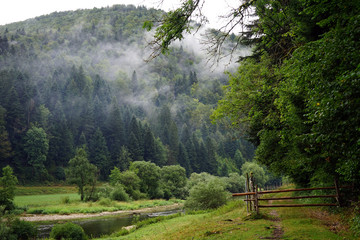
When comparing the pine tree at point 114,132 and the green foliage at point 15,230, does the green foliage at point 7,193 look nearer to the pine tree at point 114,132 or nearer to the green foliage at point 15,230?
the green foliage at point 15,230

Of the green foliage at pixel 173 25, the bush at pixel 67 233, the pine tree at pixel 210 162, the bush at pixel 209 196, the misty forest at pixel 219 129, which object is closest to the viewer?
the green foliage at pixel 173 25

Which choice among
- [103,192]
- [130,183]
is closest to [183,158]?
[130,183]

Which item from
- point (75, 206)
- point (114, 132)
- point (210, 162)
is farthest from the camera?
point (210, 162)

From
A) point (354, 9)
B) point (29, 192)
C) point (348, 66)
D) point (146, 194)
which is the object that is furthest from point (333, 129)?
point (29, 192)

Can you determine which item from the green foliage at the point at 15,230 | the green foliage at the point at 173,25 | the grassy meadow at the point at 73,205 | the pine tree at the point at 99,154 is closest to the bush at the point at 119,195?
the grassy meadow at the point at 73,205

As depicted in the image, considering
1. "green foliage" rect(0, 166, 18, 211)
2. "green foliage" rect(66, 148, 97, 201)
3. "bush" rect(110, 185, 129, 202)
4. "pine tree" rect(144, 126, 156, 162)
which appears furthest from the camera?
"pine tree" rect(144, 126, 156, 162)

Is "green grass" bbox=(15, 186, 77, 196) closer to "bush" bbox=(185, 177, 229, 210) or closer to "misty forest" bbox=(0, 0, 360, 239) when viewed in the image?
"misty forest" bbox=(0, 0, 360, 239)

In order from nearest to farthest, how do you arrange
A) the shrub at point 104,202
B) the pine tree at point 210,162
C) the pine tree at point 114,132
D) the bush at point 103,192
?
the shrub at point 104,202, the bush at point 103,192, the pine tree at point 114,132, the pine tree at point 210,162

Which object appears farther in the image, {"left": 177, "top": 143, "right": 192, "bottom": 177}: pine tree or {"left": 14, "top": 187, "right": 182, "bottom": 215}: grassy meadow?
{"left": 177, "top": 143, "right": 192, "bottom": 177}: pine tree

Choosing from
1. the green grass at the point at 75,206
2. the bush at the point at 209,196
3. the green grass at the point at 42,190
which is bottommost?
the green grass at the point at 75,206

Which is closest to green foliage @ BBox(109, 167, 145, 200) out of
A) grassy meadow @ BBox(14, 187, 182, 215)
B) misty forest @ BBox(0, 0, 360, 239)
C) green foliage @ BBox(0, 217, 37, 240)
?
misty forest @ BBox(0, 0, 360, 239)

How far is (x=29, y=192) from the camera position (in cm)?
6450

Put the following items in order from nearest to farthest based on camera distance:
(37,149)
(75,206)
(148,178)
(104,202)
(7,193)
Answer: (7,193), (75,206), (104,202), (148,178), (37,149)

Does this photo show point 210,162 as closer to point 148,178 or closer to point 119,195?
point 148,178
